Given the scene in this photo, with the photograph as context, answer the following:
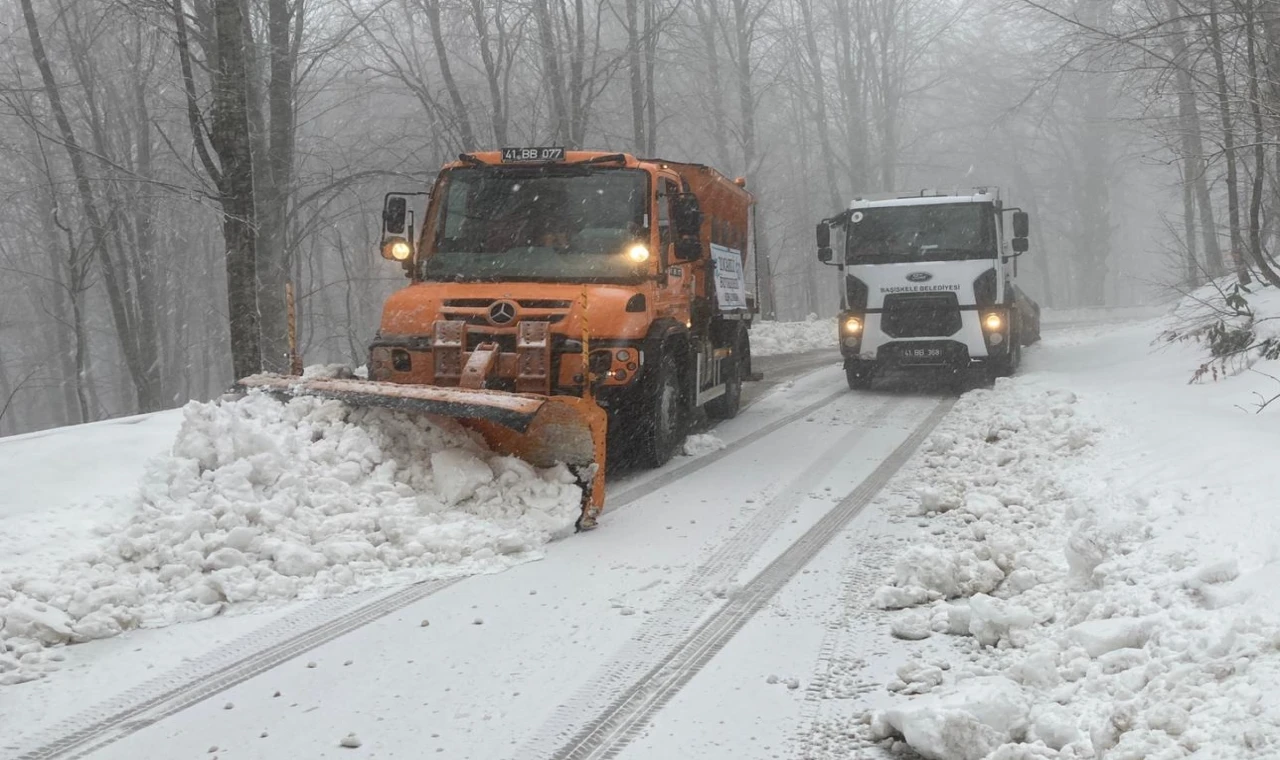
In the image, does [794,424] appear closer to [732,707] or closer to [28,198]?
[732,707]

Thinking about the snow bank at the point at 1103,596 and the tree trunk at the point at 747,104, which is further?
the tree trunk at the point at 747,104

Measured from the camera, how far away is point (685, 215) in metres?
9.00

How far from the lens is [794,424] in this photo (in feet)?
37.3

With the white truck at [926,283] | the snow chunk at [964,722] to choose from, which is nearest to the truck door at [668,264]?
the white truck at [926,283]

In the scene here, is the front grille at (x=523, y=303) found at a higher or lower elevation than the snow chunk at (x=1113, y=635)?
higher

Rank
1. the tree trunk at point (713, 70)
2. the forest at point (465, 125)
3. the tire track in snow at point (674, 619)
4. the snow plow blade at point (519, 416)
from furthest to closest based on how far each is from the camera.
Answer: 1. the tree trunk at point (713, 70)
2. the forest at point (465, 125)
3. the snow plow blade at point (519, 416)
4. the tire track in snow at point (674, 619)

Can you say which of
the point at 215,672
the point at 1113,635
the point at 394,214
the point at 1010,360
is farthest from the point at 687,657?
the point at 1010,360

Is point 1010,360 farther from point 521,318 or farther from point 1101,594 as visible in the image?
point 1101,594

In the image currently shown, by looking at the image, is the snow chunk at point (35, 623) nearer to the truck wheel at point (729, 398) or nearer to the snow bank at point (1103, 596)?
the snow bank at point (1103, 596)

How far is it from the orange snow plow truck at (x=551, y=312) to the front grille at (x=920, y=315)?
13.5ft

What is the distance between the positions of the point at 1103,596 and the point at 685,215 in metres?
5.52

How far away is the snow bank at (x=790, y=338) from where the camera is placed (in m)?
22.7

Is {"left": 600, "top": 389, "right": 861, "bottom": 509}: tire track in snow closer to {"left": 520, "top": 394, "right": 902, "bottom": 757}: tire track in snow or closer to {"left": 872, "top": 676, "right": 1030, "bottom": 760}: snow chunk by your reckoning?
{"left": 520, "top": 394, "right": 902, "bottom": 757}: tire track in snow

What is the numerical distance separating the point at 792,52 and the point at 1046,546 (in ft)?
106
